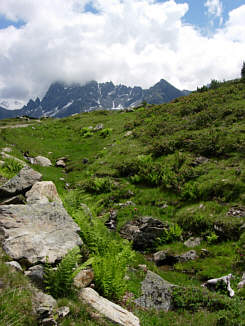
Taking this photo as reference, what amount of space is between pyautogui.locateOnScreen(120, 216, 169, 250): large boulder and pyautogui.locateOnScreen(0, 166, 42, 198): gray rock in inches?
220

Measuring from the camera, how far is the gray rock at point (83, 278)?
5.88 m

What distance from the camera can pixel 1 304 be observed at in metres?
4.00

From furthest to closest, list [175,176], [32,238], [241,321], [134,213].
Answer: [175,176] → [134,213] → [32,238] → [241,321]

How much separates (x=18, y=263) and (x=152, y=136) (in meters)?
21.5

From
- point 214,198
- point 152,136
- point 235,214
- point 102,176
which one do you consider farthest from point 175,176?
point 152,136

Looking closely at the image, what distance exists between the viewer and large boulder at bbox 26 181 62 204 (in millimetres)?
9886

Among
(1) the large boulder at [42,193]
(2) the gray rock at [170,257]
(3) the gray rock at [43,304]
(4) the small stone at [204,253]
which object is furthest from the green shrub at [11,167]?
(4) the small stone at [204,253]

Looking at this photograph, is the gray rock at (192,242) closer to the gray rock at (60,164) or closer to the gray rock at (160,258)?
the gray rock at (160,258)

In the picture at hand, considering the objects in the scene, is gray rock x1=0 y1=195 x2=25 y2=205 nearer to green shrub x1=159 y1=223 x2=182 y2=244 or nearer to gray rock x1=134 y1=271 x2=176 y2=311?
gray rock x1=134 y1=271 x2=176 y2=311

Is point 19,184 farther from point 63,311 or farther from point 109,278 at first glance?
point 63,311

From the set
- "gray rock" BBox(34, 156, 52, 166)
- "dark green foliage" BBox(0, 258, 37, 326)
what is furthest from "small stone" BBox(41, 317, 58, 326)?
"gray rock" BBox(34, 156, 52, 166)

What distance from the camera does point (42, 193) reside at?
10.5 meters

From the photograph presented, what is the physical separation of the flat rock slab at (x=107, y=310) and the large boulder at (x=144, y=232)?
21.6 feet

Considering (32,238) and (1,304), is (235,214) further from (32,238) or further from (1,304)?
(1,304)
